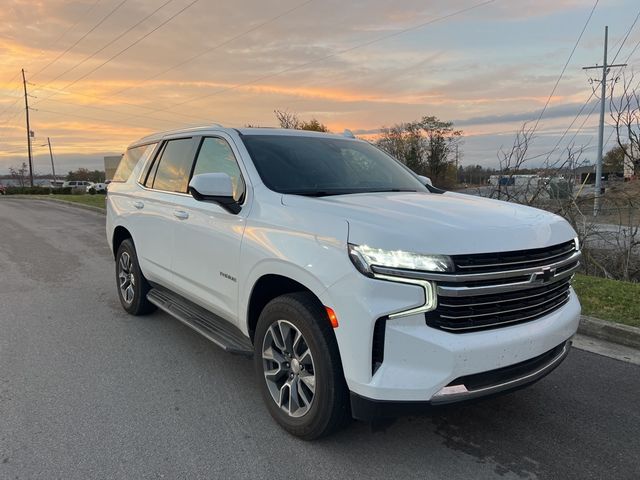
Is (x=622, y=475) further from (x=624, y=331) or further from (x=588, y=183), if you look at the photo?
(x=588, y=183)

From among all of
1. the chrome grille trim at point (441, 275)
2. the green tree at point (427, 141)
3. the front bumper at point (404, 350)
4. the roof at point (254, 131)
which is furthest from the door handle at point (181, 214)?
the green tree at point (427, 141)

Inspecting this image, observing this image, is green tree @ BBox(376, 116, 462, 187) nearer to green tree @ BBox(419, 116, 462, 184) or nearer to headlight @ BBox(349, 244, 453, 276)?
green tree @ BBox(419, 116, 462, 184)

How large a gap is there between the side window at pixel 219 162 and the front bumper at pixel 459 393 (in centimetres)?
174

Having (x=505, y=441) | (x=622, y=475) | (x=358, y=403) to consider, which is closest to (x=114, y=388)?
(x=358, y=403)

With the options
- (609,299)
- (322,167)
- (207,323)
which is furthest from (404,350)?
(609,299)

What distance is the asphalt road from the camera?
2.79 m

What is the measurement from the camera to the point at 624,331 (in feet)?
15.5

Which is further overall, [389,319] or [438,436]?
[438,436]

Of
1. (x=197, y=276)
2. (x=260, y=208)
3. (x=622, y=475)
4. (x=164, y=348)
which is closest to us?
(x=622, y=475)

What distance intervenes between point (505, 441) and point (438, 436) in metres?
0.40

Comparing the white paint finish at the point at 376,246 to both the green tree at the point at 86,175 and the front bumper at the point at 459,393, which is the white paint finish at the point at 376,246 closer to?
the front bumper at the point at 459,393

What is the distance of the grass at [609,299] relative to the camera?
16.7 feet

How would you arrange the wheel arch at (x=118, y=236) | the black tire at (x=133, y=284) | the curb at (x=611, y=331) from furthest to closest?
the wheel arch at (x=118, y=236) → the black tire at (x=133, y=284) → the curb at (x=611, y=331)

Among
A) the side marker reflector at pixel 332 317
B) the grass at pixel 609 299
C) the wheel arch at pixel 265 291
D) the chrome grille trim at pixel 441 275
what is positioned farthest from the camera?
the grass at pixel 609 299
